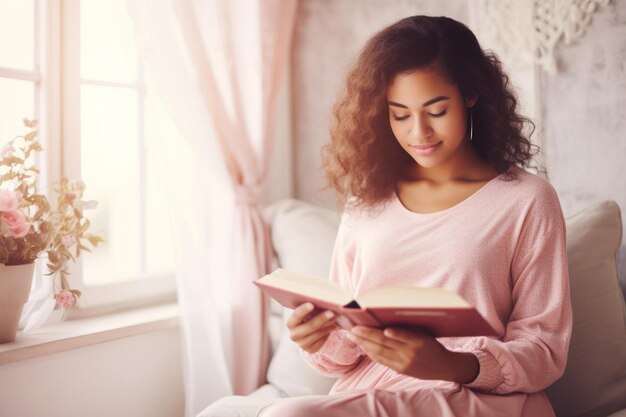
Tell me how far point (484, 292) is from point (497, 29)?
40.5 inches

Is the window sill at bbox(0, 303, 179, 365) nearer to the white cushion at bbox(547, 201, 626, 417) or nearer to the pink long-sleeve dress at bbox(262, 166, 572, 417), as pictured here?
the pink long-sleeve dress at bbox(262, 166, 572, 417)

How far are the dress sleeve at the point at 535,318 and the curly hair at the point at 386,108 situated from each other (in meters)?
0.17

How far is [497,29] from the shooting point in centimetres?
188

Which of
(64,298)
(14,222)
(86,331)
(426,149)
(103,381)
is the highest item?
(426,149)

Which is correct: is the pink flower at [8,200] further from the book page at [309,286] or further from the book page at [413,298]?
the book page at [413,298]

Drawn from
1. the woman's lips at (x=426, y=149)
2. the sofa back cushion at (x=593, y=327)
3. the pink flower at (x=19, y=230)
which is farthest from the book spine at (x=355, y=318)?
the pink flower at (x=19, y=230)

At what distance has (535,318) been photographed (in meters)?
1.18

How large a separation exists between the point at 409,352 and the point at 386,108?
2.18 feet

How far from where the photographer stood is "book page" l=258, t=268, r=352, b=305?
1.00 m

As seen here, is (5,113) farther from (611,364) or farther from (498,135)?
(611,364)

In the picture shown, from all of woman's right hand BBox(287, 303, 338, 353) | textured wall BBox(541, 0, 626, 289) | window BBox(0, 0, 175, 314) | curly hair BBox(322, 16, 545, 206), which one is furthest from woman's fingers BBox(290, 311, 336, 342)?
textured wall BBox(541, 0, 626, 289)

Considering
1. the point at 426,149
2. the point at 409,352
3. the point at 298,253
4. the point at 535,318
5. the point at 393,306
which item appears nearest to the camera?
→ the point at 393,306

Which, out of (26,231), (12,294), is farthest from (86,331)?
(26,231)

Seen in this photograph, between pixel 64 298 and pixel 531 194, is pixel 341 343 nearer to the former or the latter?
pixel 531 194
